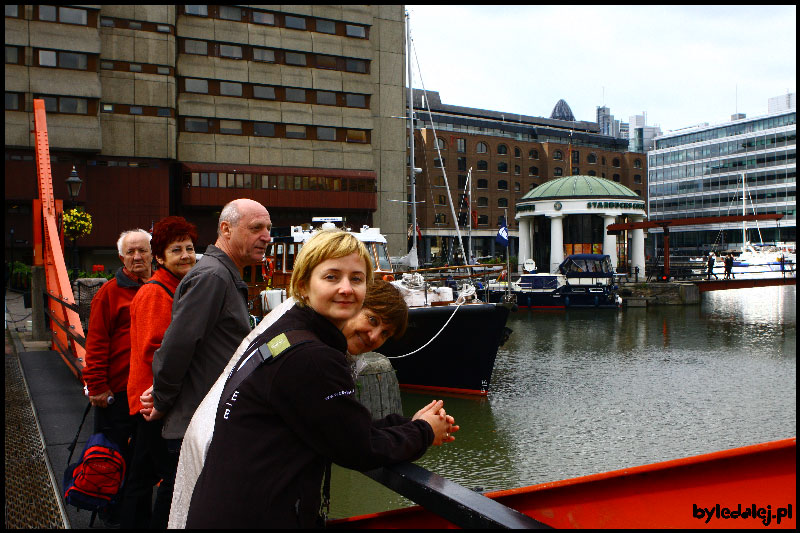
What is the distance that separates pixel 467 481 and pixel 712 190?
11009 cm

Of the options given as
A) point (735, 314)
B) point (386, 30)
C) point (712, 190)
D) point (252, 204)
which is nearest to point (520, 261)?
point (386, 30)

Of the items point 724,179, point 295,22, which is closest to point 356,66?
point 295,22

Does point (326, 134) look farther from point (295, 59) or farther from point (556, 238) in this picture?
point (556, 238)

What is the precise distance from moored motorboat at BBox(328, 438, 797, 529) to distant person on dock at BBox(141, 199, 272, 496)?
1.65 m

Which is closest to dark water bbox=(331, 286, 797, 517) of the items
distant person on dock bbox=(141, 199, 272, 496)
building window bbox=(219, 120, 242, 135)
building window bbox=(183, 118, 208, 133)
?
distant person on dock bbox=(141, 199, 272, 496)

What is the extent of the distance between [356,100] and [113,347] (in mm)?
47986

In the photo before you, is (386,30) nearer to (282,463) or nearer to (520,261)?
(520,261)

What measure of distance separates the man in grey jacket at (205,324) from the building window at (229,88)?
45.9 meters

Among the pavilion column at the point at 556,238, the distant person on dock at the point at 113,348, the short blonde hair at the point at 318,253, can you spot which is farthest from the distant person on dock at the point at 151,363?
the pavilion column at the point at 556,238

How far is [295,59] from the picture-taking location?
4900 cm

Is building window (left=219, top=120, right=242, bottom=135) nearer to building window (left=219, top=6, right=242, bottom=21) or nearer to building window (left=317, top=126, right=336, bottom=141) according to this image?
building window (left=317, top=126, right=336, bottom=141)

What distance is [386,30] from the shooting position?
5256 cm

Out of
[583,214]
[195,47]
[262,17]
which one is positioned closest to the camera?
[195,47]

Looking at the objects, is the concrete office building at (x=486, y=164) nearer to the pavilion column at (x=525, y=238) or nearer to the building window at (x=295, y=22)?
the pavilion column at (x=525, y=238)
